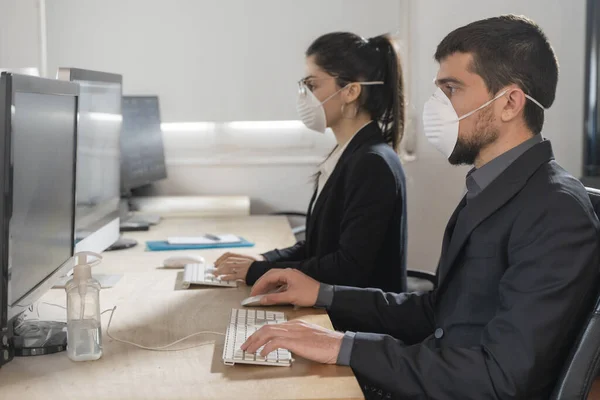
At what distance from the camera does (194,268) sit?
2160mm

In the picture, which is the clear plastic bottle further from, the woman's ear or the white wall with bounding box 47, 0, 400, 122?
the white wall with bounding box 47, 0, 400, 122

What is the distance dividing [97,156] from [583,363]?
1398 mm

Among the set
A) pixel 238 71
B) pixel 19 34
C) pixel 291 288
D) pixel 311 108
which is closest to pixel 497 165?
pixel 291 288

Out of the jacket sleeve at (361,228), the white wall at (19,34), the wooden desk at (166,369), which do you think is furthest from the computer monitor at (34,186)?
the white wall at (19,34)

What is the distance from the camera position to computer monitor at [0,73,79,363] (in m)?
1.24

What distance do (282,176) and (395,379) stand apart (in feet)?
8.03

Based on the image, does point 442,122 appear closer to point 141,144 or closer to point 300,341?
point 300,341

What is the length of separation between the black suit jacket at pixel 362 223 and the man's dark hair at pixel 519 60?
58 centimetres

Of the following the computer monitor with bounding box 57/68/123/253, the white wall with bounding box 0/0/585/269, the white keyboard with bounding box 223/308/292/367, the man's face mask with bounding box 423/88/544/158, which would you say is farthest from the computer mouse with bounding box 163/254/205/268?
the white wall with bounding box 0/0/585/269

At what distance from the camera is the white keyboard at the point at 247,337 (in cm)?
134

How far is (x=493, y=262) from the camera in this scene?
1.40m

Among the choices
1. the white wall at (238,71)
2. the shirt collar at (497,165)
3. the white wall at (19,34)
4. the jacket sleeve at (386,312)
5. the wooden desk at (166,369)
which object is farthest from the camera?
the white wall at (238,71)

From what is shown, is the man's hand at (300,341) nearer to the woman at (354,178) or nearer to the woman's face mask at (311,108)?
Result: the woman at (354,178)

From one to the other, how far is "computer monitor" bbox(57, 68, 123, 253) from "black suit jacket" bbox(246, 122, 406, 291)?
1.47 feet
